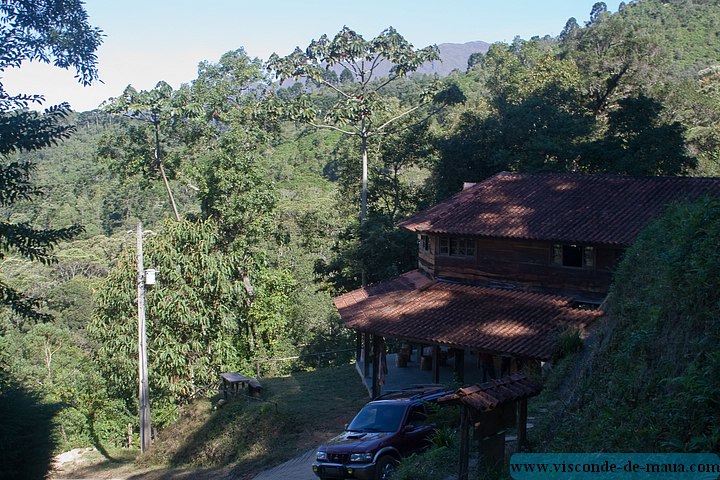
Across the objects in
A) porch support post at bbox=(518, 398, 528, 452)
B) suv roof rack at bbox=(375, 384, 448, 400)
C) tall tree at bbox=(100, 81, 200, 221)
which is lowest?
suv roof rack at bbox=(375, 384, 448, 400)

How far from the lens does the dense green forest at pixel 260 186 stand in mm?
25016

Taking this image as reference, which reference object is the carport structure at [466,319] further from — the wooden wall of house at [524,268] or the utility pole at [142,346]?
the utility pole at [142,346]

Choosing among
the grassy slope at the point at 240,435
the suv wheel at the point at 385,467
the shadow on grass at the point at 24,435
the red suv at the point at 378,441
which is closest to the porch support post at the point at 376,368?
the grassy slope at the point at 240,435

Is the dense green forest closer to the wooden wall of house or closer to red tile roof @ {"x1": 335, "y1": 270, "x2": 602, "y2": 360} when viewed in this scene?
red tile roof @ {"x1": 335, "y1": 270, "x2": 602, "y2": 360}

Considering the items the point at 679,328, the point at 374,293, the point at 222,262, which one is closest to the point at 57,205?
the point at 222,262

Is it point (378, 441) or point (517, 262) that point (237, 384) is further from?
point (378, 441)

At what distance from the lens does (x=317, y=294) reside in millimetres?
44312

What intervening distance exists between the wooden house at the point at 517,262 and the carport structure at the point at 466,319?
0.03 meters

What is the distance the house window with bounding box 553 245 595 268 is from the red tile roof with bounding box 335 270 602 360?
146 centimetres

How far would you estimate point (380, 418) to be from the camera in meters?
12.7

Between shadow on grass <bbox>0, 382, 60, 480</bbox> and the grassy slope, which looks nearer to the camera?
shadow on grass <bbox>0, 382, 60, 480</bbox>

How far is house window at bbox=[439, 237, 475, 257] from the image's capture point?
77.2 ft

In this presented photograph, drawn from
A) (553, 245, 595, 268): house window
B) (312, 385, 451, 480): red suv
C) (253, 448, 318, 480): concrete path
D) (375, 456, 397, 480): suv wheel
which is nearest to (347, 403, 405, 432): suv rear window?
(312, 385, 451, 480): red suv

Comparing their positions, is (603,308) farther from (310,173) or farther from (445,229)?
(310,173)
